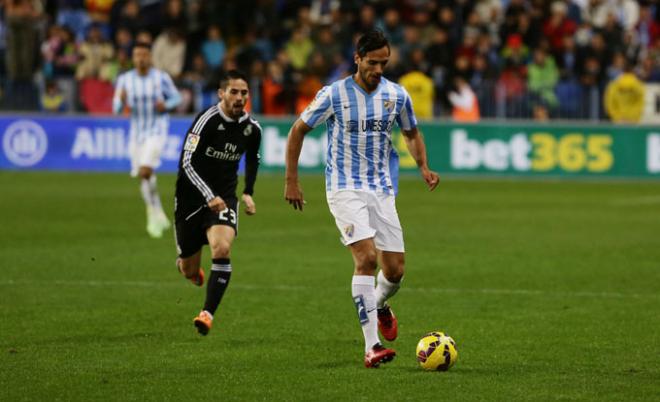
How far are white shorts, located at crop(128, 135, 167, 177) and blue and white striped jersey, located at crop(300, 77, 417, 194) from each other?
8557 mm

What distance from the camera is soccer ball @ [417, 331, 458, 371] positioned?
8.20m

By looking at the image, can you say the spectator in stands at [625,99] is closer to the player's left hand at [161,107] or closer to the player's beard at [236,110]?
the player's left hand at [161,107]

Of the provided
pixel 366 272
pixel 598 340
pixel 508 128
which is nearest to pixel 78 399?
pixel 366 272

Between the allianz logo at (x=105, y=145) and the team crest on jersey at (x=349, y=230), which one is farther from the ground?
the allianz logo at (x=105, y=145)

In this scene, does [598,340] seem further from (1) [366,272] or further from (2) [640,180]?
(2) [640,180]

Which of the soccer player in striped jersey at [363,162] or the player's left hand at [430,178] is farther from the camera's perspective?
A: the player's left hand at [430,178]

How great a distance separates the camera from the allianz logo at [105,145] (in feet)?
83.8

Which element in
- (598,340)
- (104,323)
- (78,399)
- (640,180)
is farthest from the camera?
(640,180)

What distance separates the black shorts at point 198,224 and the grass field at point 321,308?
0.61m

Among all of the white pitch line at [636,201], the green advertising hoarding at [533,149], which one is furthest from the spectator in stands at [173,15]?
the white pitch line at [636,201]

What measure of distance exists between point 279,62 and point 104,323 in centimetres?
1613

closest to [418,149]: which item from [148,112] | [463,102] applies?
[148,112]

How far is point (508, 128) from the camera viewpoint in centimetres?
2466

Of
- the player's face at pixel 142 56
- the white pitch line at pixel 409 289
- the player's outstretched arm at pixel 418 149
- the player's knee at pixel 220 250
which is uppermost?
the player's face at pixel 142 56
